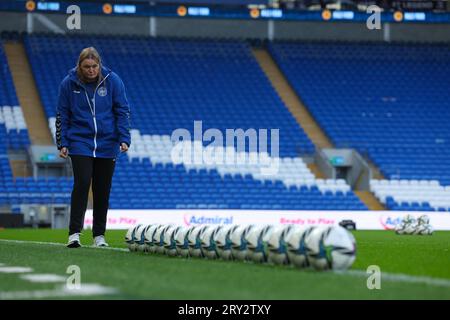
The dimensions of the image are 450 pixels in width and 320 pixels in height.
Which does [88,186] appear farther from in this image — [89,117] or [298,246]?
[298,246]

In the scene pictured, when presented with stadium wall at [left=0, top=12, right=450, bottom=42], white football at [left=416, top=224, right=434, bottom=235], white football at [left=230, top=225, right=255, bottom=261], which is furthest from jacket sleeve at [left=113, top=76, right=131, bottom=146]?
stadium wall at [left=0, top=12, right=450, bottom=42]

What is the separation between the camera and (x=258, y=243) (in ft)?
23.2

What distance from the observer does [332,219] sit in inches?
979

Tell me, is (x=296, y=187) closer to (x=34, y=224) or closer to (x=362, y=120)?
(x=362, y=120)

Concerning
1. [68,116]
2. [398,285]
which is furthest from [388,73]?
[398,285]

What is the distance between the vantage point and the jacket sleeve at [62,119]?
9.18 metres

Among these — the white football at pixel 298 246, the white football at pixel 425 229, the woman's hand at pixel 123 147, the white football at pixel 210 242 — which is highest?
the woman's hand at pixel 123 147

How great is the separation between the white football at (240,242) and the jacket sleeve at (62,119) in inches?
98.2

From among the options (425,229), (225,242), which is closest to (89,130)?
(225,242)

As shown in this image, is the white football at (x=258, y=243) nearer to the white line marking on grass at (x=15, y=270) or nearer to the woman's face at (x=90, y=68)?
the white line marking on grass at (x=15, y=270)

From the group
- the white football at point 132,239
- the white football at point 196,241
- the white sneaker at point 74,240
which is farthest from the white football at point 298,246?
the white sneaker at point 74,240

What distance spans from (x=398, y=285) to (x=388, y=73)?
101ft

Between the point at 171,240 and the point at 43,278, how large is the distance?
246cm

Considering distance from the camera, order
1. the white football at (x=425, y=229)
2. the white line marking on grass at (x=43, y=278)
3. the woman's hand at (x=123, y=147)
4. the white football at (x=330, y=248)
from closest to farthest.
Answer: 1. the white line marking on grass at (x=43, y=278)
2. the white football at (x=330, y=248)
3. the woman's hand at (x=123, y=147)
4. the white football at (x=425, y=229)
